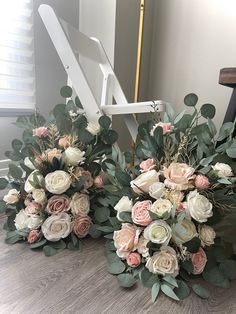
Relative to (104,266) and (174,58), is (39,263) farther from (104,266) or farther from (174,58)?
(174,58)

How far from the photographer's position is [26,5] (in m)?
1.14

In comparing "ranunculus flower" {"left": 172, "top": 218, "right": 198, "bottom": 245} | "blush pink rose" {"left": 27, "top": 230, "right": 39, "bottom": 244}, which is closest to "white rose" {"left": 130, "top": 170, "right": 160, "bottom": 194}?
"ranunculus flower" {"left": 172, "top": 218, "right": 198, "bottom": 245}

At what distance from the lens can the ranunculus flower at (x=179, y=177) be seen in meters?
0.60

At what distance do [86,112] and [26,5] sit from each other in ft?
2.19

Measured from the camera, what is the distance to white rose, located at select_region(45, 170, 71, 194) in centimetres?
69

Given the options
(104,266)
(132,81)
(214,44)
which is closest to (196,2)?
(214,44)

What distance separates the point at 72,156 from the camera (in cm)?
73

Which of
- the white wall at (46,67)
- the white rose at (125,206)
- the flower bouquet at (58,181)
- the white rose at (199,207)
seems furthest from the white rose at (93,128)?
the white wall at (46,67)

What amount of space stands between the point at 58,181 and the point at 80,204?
99mm

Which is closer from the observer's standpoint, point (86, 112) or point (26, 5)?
point (86, 112)

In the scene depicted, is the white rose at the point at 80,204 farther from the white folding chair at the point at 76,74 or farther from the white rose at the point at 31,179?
the white folding chair at the point at 76,74

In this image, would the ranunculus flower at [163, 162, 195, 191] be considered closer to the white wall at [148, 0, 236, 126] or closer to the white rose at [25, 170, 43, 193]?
the white rose at [25, 170, 43, 193]

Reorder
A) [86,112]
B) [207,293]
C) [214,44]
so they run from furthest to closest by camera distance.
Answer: [214,44] → [86,112] → [207,293]

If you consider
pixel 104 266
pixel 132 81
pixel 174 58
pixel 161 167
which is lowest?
pixel 104 266
